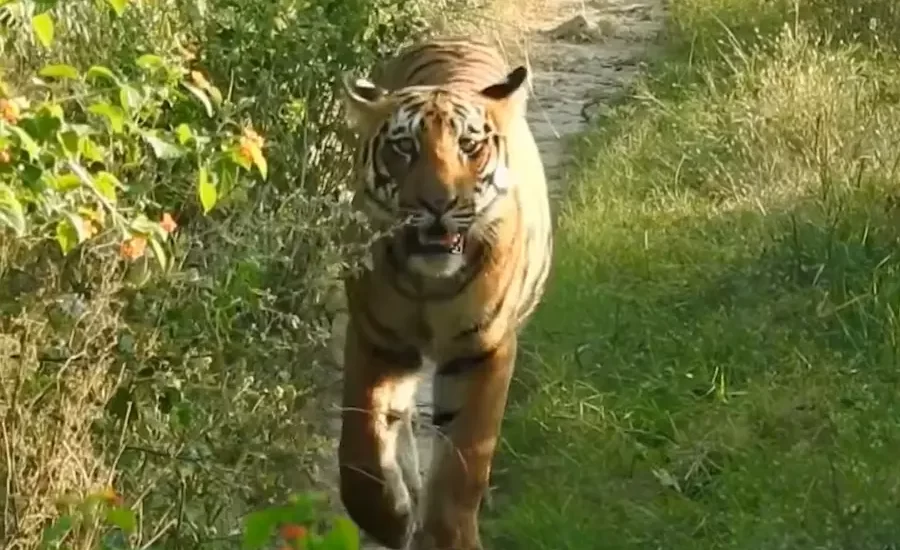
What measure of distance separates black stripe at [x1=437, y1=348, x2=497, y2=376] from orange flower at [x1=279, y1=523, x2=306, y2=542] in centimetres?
215

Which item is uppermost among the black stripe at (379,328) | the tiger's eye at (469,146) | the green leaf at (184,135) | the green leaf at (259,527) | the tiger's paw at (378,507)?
the green leaf at (184,135)

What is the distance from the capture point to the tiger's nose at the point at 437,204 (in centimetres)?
436

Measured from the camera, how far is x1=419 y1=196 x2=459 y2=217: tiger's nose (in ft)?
14.3

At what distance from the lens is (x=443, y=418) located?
4.73 meters

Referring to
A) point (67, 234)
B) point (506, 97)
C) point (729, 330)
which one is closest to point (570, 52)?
point (729, 330)

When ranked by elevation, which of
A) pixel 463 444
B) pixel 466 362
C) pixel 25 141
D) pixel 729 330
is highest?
pixel 25 141

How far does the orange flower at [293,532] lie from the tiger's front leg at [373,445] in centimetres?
210

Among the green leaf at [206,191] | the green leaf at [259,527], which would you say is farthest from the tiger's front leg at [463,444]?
the green leaf at [259,527]

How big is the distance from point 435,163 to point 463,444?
735 mm

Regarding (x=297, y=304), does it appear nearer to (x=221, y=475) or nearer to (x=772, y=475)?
(x=221, y=475)

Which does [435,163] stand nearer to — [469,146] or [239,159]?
[469,146]

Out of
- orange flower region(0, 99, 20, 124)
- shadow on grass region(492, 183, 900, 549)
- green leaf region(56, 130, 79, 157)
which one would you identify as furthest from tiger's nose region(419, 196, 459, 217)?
orange flower region(0, 99, 20, 124)

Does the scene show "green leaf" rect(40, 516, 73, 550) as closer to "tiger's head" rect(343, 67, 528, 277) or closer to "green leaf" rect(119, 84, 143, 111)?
"green leaf" rect(119, 84, 143, 111)

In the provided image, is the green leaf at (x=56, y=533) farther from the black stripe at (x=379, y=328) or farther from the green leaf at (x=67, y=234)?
the black stripe at (x=379, y=328)
